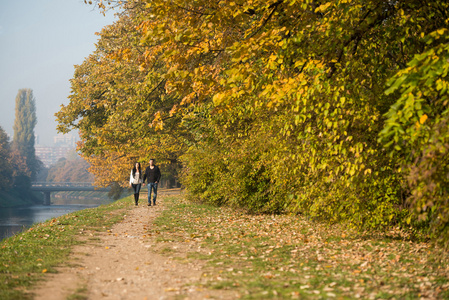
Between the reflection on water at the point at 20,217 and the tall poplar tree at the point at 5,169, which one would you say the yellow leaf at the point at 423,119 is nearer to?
the reflection on water at the point at 20,217

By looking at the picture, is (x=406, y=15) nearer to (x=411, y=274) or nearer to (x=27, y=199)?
(x=411, y=274)

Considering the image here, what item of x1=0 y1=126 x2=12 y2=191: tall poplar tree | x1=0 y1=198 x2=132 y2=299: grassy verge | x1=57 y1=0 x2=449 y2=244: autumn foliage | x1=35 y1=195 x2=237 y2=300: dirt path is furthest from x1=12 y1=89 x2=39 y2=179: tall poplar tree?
x1=35 y1=195 x2=237 y2=300: dirt path

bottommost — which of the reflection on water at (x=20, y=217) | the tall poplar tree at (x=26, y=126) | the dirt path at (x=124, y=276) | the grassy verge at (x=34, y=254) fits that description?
the reflection on water at (x=20, y=217)

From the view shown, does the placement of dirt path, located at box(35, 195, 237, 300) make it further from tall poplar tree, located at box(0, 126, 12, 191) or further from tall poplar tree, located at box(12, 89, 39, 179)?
tall poplar tree, located at box(12, 89, 39, 179)

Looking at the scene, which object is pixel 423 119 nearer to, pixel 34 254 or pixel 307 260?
pixel 307 260

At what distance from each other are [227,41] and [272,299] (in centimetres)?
714

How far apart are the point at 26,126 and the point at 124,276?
135 m

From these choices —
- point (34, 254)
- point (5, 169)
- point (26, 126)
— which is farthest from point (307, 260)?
point (26, 126)

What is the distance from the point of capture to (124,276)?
21.9 ft

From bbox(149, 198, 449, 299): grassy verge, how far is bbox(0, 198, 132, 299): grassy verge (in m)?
1.93

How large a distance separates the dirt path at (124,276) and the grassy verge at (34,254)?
25 centimetres

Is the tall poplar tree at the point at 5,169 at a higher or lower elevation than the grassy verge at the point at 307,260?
higher

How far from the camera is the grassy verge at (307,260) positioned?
5754 mm

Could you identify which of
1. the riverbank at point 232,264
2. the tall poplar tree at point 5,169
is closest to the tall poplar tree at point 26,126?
the tall poplar tree at point 5,169
